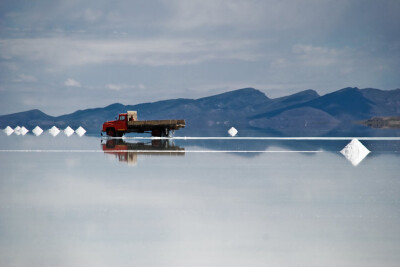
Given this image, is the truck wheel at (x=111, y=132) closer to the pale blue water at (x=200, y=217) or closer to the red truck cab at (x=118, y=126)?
the red truck cab at (x=118, y=126)

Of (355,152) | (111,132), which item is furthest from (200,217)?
(111,132)

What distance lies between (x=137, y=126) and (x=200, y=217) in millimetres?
34346

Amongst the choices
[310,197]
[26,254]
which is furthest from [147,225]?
[310,197]

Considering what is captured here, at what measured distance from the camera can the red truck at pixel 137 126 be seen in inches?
1716

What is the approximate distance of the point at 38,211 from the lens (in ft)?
33.5

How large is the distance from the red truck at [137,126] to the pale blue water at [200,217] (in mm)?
26179

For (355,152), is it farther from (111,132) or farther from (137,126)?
(111,132)

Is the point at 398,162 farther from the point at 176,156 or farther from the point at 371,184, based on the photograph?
the point at 176,156

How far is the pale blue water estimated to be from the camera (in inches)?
287

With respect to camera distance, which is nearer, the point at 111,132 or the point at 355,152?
the point at 355,152

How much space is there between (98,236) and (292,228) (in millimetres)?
2992

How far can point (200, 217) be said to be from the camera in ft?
31.5

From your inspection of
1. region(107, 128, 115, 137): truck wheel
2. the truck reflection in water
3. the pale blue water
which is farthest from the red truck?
the pale blue water

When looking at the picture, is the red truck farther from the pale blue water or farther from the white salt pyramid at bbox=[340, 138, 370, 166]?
the pale blue water
